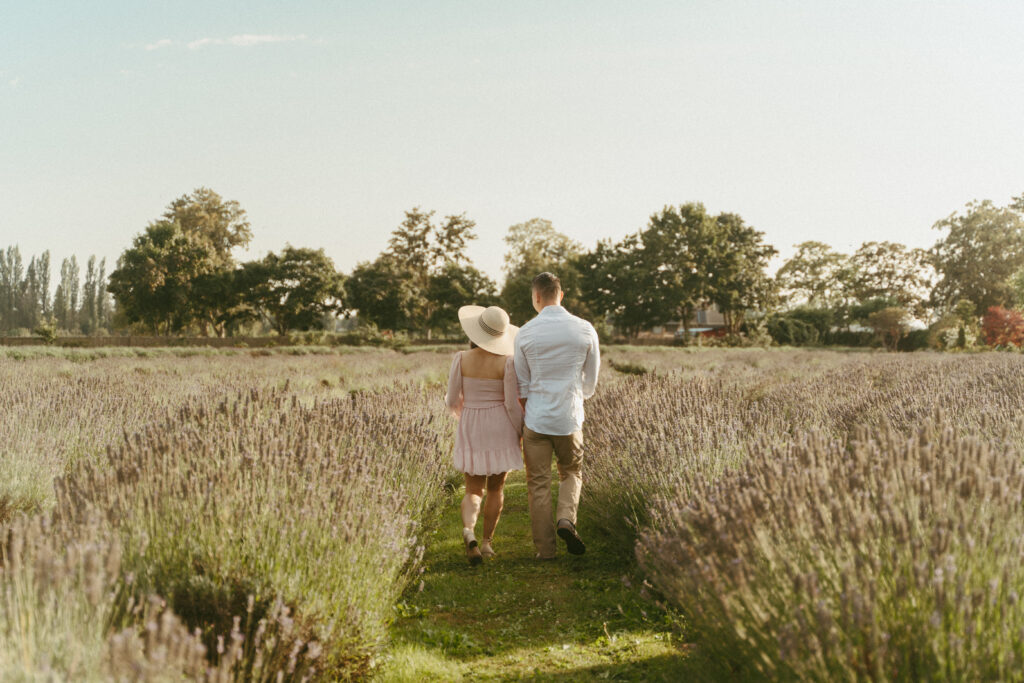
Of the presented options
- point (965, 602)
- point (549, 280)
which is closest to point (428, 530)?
point (549, 280)

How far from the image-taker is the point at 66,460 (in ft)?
14.9

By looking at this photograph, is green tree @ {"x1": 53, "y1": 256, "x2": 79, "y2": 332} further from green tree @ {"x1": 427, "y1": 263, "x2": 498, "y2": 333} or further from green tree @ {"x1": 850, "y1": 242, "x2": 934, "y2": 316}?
green tree @ {"x1": 850, "y1": 242, "x2": 934, "y2": 316}

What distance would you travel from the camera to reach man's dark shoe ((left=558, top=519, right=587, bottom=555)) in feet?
13.5

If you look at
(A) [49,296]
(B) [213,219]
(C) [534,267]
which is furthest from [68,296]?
(C) [534,267]

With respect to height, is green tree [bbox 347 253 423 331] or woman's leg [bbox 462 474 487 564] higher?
green tree [bbox 347 253 423 331]

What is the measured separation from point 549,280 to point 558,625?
6.74 ft

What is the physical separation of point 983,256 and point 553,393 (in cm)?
6124

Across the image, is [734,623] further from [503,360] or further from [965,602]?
[503,360]

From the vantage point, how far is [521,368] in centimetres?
418

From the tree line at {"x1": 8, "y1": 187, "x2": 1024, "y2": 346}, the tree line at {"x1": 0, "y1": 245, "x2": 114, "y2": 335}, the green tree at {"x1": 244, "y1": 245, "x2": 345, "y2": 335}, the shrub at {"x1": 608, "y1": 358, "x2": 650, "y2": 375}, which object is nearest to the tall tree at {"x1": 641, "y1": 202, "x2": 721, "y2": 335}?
the tree line at {"x1": 8, "y1": 187, "x2": 1024, "y2": 346}

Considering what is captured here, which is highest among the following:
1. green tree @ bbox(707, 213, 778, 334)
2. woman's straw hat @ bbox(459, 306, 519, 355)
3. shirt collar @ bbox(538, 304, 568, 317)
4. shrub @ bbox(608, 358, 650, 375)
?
green tree @ bbox(707, 213, 778, 334)

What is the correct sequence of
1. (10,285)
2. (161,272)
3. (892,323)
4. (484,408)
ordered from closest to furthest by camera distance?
1. (484,408)
2. (892,323)
3. (161,272)
4. (10,285)

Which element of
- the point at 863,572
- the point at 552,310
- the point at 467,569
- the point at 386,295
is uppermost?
the point at 386,295

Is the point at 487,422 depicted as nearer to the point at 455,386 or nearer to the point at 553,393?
the point at 455,386
